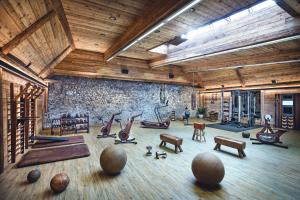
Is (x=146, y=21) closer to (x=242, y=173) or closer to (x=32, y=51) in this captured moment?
(x=32, y=51)

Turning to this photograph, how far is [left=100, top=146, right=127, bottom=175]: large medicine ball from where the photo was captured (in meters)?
2.91

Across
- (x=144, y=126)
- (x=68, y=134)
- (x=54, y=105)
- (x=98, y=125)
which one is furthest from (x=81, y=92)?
(x=144, y=126)

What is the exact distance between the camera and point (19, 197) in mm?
2277

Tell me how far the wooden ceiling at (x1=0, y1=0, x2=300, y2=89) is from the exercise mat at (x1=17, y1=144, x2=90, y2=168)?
2.27 metres

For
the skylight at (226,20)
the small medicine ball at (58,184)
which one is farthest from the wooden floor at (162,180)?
the skylight at (226,20)

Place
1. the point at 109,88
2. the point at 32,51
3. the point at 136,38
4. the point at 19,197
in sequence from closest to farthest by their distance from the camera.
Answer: the point at 19,197
the point at 32,51
the point at 136,38
the point at 109,88

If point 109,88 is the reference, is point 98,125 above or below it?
below

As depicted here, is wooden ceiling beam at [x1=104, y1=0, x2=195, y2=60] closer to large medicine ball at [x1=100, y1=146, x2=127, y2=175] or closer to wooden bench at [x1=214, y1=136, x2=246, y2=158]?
large medicine ball at [x1=100, y1=146, x2=127, y2=175]

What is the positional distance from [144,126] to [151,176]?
588 cm

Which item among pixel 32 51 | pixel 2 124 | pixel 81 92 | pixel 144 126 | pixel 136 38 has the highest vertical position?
pixel 136 38

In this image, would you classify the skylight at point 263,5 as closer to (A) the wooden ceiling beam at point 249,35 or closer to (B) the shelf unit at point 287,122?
(A) the wooden ceiling beam at point 249,35

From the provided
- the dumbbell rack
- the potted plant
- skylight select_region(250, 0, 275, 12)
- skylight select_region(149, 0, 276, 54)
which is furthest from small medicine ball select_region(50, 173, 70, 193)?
the potted plant

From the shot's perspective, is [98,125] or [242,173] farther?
[98,125]

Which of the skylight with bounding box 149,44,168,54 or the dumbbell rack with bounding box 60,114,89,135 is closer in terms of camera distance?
the dumbbell rack with bounding box 60,114,89,135
